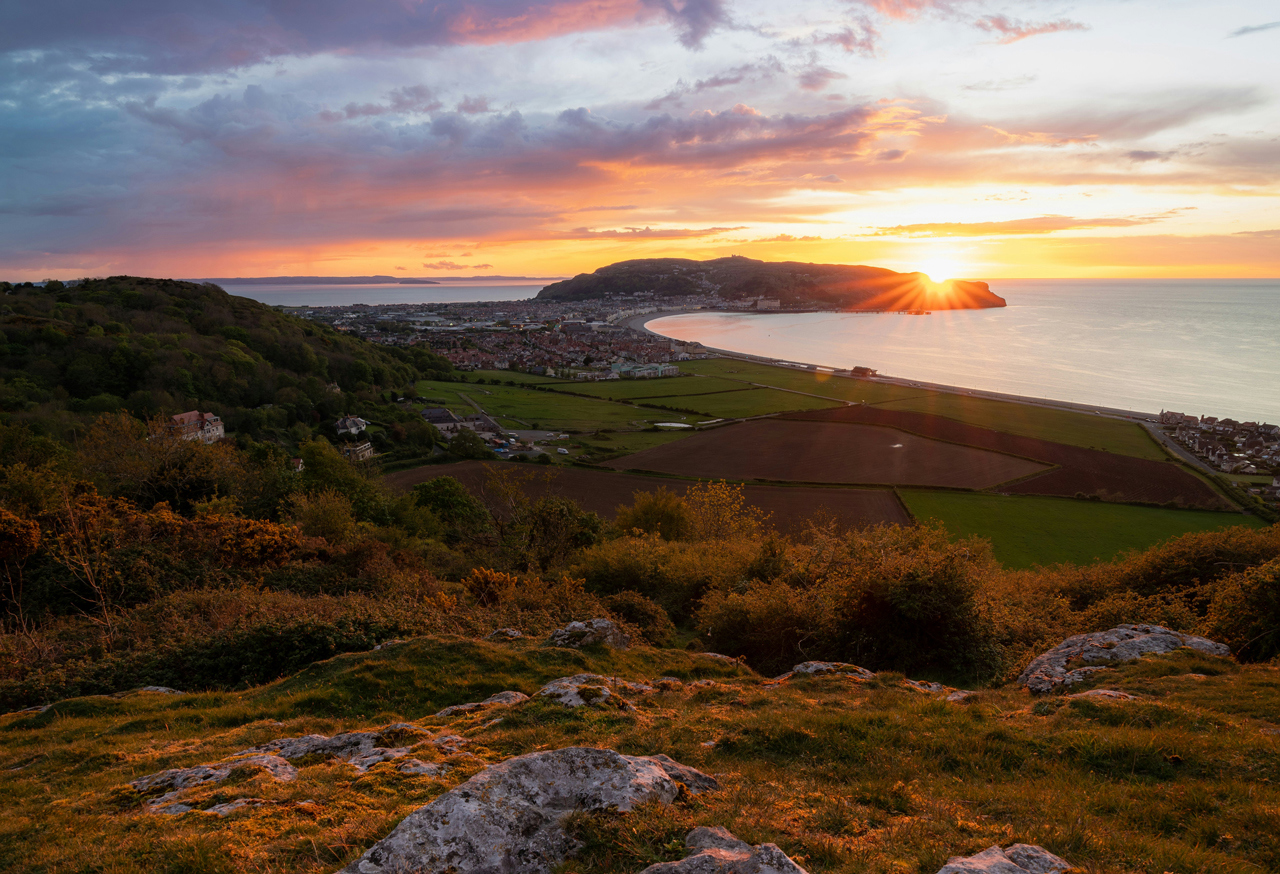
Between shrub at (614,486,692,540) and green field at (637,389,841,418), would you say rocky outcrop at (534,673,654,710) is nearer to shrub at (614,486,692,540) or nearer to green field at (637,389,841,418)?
shrub at (614,486,692,540)

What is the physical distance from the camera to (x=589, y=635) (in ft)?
38.8

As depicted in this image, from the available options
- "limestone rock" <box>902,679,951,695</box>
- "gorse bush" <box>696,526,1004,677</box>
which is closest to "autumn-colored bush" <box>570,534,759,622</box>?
"gorse bush" <box>696,526,1004,677</box>

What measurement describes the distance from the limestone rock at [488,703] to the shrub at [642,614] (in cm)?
605

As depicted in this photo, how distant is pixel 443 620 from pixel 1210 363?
13225 centimetres

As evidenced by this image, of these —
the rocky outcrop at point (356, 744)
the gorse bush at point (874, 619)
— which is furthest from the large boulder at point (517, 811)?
the gorse bush at point (874, 619)

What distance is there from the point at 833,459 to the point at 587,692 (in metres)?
47.2

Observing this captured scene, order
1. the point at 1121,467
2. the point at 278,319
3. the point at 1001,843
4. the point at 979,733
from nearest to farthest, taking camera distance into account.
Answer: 1. the point at 1001,843
2. the point at 979,733
3. the point at 1121,467
4. the point at 278,319

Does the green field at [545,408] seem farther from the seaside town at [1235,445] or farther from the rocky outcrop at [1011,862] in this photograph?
the rocky outcrop at [1011,862]

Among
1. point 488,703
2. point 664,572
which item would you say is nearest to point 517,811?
point 488,703

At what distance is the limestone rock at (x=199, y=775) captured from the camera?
6.22 metres

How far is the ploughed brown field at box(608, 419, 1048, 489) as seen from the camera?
153 ft

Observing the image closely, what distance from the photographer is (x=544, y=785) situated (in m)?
4.87

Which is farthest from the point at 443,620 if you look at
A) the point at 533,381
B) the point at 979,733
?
the point at 533,381

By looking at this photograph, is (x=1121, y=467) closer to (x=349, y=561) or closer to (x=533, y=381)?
(x=349, y=561)
